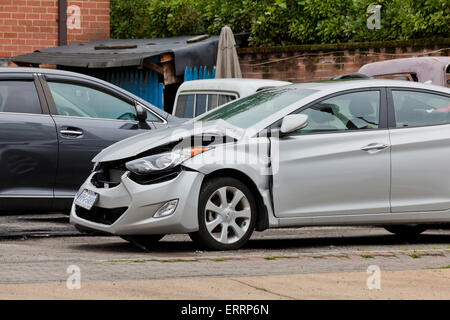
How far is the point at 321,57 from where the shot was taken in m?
18.7

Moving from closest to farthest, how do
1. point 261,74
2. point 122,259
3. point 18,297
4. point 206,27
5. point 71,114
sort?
point 18,297 < point 122,259 < point 71,114 < point 261,74 < point 206,27

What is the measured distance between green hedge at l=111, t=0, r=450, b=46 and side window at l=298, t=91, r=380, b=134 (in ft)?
25.5

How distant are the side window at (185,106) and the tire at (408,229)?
4.51 meters

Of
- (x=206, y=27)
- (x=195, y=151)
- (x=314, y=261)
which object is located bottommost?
(x=314, y=261)

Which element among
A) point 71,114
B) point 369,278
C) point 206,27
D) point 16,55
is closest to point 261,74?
point 206,27

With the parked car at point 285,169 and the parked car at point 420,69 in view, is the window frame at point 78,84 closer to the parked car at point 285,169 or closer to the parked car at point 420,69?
the parked car at point 285,169

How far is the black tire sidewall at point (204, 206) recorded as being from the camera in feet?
29.7

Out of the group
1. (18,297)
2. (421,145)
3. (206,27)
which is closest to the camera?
(18,297)

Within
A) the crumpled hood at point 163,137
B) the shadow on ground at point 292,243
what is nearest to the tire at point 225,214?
the shadow on ground at point 292,243

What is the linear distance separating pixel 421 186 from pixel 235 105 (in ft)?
6.36

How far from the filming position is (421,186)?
9852mm

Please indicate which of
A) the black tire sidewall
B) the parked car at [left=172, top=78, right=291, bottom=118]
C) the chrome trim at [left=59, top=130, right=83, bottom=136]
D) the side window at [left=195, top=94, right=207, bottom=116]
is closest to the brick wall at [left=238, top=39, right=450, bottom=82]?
the parked car at [left=172, top=78, right=291, bottom=118]

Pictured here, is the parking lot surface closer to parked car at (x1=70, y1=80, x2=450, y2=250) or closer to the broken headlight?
parked car at (x1=70, y1=80, x2=450, y2=250)
